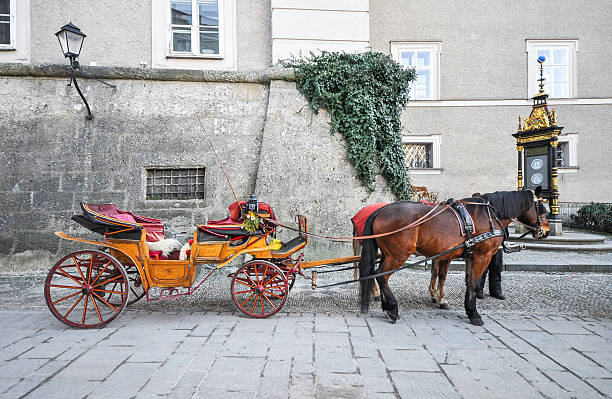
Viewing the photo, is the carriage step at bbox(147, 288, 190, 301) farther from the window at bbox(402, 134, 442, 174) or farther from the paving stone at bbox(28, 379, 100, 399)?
the window at bbox(402, 134, 442, 174)

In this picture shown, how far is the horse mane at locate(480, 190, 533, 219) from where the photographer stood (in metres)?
4.77

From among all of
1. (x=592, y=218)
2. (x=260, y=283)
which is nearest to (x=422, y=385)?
(x=260, y=283)

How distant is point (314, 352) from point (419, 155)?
48.2 ft

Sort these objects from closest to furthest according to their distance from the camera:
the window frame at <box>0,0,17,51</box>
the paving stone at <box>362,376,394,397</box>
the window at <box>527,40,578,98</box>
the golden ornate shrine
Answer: the paving stone at <box>362,376,394,397</box>
the window frame at <box>0,0,17,51</box>
the golden ornate shrine
the window at <box>527,40,578,98</box>

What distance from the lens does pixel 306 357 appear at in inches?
132

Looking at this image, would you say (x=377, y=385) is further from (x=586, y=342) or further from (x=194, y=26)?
(x=194, y=26)

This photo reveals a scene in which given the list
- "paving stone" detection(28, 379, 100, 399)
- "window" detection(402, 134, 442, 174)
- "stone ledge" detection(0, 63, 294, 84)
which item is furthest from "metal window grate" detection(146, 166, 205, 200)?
"window" detection(402, 134, 442, 174)

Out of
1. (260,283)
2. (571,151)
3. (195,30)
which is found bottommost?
(260,283)

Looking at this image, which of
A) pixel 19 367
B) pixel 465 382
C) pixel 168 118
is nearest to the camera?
pixel 465 382

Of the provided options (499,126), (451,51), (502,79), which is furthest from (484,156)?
(451,51)

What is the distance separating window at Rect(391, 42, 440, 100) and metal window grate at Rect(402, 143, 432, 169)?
2117 millimetres

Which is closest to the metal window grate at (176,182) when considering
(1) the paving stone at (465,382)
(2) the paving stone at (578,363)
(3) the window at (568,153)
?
(1) the paving stone at (465,382)

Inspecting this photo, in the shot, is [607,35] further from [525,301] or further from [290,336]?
[290,336]

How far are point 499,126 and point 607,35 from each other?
628cm
